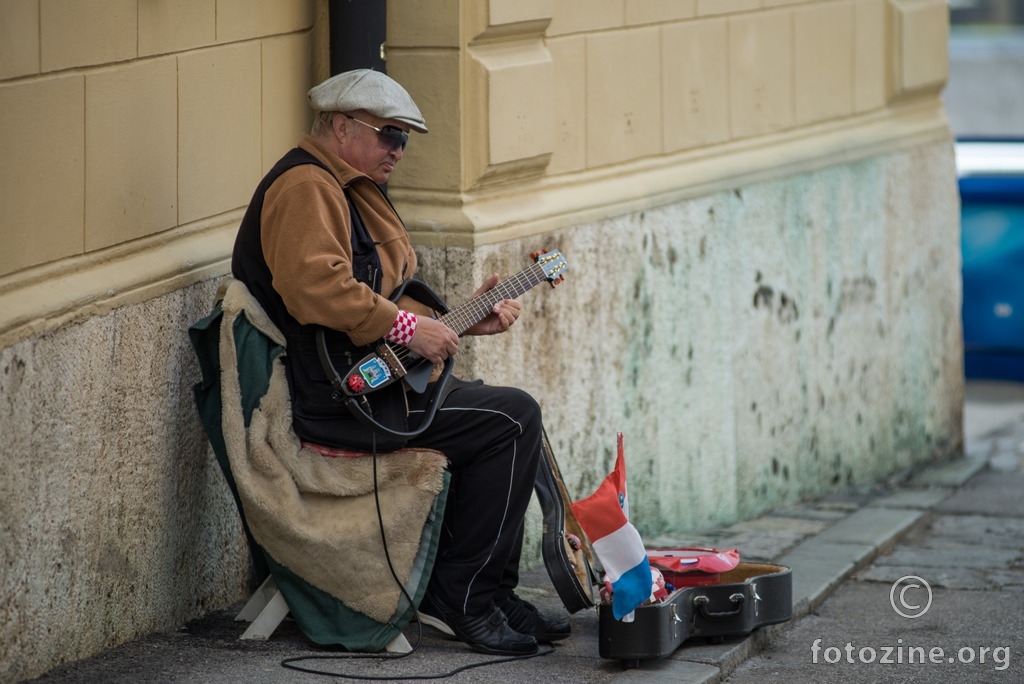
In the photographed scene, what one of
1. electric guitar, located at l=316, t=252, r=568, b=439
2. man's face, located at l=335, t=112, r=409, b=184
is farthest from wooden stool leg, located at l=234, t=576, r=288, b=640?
man's face, located at l=335, t=112, r=409, b=184

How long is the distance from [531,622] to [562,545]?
240 millimetres

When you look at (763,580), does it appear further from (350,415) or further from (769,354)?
(769,354)

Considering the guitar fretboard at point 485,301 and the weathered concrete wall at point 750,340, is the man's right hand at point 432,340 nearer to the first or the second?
the guitar fretboard at point 485,301

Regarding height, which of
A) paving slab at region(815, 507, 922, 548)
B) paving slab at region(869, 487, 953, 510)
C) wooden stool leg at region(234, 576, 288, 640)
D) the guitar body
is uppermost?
the guitar body

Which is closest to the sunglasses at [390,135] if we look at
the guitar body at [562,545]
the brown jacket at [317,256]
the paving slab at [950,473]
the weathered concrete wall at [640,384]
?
the brown jacket at [317,256]

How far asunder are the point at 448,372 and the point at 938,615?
2199 millimetres

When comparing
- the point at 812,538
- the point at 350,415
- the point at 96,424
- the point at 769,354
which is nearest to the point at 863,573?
the point at 812,538

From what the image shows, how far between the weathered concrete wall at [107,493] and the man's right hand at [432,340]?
747mm

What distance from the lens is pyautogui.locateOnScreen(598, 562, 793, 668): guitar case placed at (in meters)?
4.35

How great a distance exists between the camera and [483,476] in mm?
4328

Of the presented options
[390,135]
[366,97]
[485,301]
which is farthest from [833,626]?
[366,97]

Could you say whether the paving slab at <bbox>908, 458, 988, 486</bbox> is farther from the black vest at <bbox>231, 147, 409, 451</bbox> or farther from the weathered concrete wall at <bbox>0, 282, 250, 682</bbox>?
the black vest at <bbox>231, 147, 409, 451</bbox>

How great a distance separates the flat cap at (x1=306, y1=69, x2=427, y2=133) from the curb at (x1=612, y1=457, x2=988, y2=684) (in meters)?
1.61

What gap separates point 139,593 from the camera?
14.4ft
